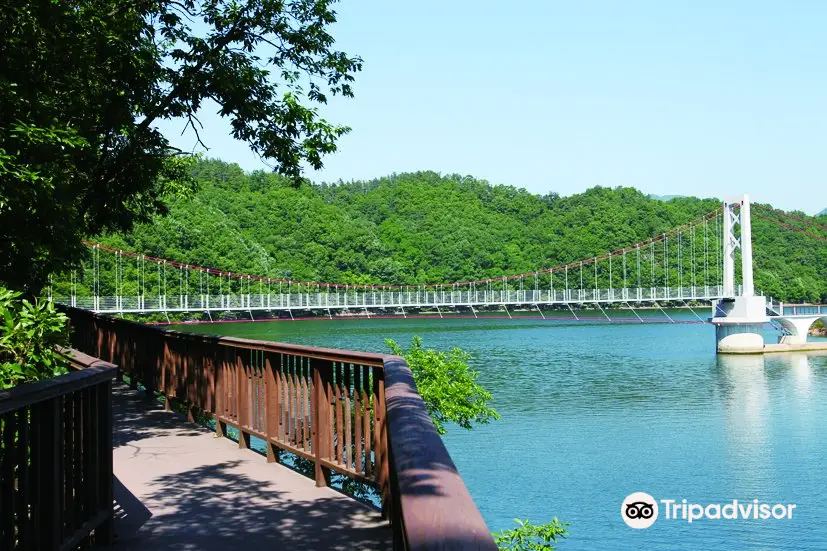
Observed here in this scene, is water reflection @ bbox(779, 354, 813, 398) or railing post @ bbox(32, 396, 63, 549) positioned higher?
railing post @ bbox(32, 396, 63, 549)

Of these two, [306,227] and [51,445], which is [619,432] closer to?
[51,445]

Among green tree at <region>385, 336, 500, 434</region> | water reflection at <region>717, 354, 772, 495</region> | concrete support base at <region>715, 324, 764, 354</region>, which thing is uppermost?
green tree at <region>385, 336, 500, 434</region>

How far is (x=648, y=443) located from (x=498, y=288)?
63688 mm

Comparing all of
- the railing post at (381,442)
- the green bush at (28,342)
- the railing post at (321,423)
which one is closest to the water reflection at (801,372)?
the railing post at (321,423)

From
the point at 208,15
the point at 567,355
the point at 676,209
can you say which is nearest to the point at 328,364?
the point at 208,15

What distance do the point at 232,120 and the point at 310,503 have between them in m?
6.43

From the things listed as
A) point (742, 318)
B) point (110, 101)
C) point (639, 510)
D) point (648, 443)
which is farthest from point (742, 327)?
point (110, 101)

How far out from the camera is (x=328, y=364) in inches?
191

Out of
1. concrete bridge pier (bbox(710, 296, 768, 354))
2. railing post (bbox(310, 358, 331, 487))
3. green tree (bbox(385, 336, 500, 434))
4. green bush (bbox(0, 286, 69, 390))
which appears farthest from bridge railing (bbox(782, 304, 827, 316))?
green bush (bbox(0, 286, 69, 390))

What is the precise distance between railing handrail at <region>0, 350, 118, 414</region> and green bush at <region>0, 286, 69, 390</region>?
268 mm

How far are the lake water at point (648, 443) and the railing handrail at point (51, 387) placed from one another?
13.5m

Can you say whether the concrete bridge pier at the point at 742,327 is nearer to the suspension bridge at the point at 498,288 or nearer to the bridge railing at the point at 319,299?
the suspension bridge at the point at 498,288

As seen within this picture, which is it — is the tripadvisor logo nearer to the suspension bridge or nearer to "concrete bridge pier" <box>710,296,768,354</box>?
the suspension bridge

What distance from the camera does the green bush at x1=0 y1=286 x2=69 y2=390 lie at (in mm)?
3844
